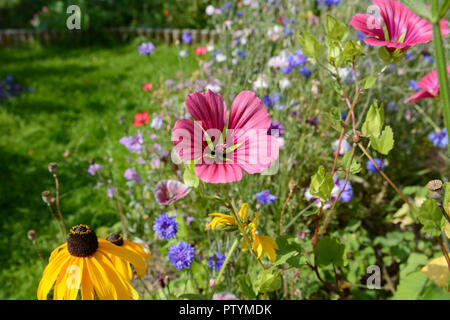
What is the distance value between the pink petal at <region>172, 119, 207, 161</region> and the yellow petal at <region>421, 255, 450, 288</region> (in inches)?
18.9

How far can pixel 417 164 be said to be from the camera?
6.17ft

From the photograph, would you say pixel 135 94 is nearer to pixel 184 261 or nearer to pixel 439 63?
pixel 184 261

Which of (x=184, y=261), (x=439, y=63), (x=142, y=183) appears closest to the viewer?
(x=439, y=63)

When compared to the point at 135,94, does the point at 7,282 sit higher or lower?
lower

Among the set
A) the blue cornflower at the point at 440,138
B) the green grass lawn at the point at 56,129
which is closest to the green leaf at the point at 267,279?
the green grass lawn at the point at 56,129

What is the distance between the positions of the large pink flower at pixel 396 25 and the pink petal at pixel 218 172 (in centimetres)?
33

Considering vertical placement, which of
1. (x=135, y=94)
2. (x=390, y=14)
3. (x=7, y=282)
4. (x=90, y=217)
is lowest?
(x=7, y=282)

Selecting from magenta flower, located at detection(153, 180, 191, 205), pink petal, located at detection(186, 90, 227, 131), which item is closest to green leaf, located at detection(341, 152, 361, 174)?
pink petal, located at detection(186, 90, 227, 131)

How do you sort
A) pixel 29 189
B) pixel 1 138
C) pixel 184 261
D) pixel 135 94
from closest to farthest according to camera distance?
pixel 184 261 < pixel 29 189 < pixel 1 138 < pixel 135 94

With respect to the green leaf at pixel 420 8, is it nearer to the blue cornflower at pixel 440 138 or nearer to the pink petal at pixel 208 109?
the pink petal at pixel 208 109

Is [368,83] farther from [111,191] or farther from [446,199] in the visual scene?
[111,191]
